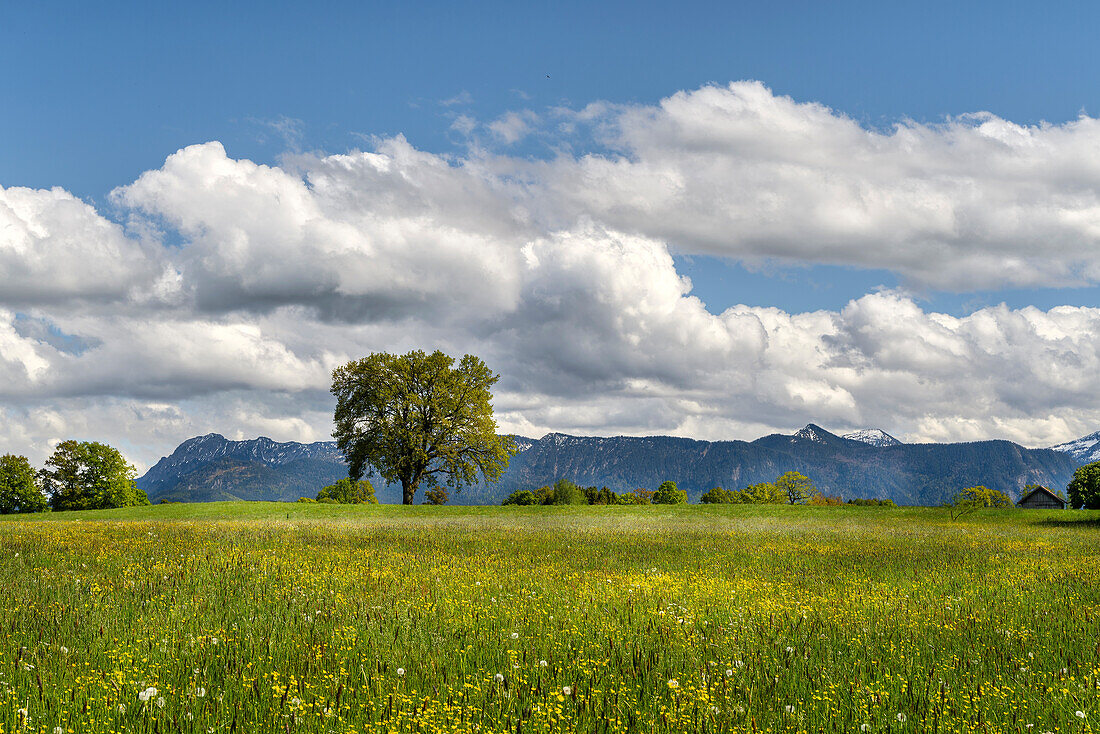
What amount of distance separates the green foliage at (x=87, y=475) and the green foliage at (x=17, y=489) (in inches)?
77.2

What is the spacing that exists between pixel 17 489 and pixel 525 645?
11169cm

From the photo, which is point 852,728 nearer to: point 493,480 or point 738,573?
point 738,573

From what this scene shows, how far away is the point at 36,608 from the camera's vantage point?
833 centimetres

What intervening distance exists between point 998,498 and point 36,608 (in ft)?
244

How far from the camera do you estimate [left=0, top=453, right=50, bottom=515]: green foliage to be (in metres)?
91.7

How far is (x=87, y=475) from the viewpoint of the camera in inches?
3620

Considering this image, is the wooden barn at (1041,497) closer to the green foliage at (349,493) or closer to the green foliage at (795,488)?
the green foliage at (795,488)

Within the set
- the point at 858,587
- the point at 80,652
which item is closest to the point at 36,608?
the point at 80,652

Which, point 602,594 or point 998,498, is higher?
point 602,594

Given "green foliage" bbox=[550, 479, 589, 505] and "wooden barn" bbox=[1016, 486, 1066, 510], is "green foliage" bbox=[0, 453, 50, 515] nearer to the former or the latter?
"green foliage" bbox=[550, 479, 589, 505]

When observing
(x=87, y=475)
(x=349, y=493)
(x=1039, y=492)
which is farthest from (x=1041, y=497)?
(x=87, y=475)

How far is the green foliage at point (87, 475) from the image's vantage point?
298 ft

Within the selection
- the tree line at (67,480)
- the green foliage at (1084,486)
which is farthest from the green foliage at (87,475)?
the green foliage at (1084,486)

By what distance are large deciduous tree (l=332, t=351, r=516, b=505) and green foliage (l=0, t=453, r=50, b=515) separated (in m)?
59.1
